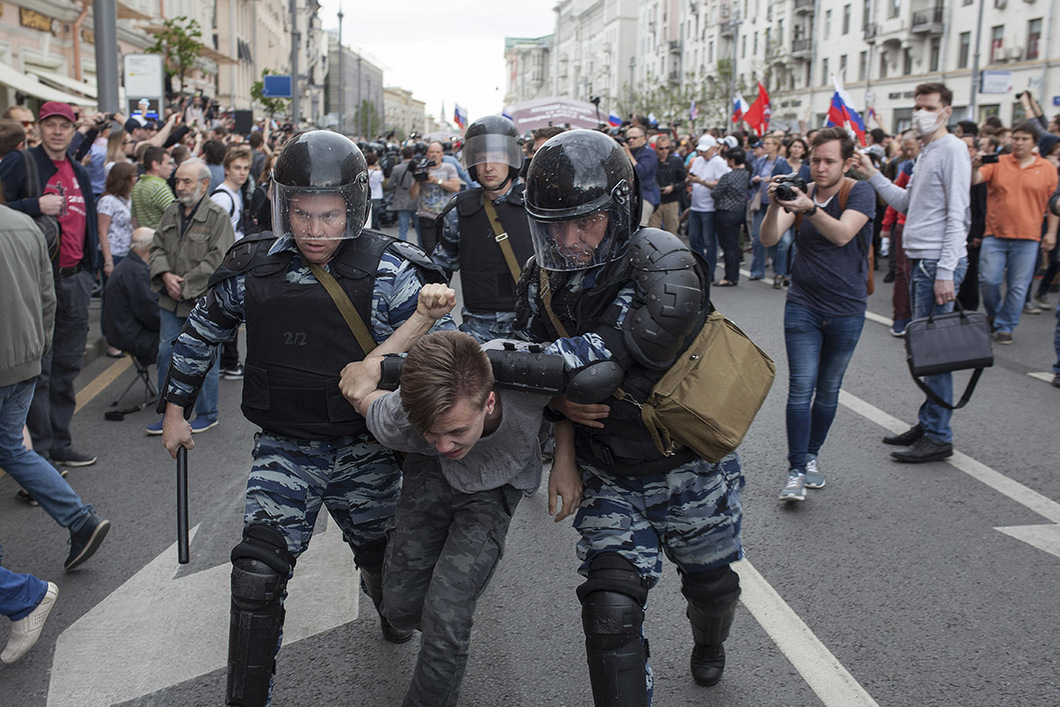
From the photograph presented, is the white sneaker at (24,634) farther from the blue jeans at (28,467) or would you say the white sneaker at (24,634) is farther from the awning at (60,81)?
the awning at (60,81)

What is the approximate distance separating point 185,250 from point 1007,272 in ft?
23.2

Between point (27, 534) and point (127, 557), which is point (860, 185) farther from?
point (27, 534)

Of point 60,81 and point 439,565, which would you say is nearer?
point 439,565

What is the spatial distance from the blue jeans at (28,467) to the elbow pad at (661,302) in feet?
8.80

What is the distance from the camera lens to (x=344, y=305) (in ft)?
9.81

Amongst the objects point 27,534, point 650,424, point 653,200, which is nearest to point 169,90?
point 653,200

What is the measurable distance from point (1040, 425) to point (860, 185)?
2.71 meters

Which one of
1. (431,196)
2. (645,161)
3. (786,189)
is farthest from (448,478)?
(645,161)

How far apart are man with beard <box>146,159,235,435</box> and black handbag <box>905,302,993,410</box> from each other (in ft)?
13.2

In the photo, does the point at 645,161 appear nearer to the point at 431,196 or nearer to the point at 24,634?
the point at 431,196

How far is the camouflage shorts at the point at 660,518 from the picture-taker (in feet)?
9.12

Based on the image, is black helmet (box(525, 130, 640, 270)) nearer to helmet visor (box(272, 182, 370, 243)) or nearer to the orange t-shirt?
helmet visor (box(272, 182, 370, 243))

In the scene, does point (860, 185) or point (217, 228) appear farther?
point (217, 228)

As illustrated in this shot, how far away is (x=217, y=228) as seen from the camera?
6.33 m
